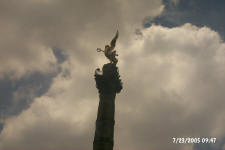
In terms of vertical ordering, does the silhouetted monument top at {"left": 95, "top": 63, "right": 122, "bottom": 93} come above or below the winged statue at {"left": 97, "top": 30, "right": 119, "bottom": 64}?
below

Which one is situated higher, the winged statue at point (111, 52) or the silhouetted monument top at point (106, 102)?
the winged statue at point (111, 52)

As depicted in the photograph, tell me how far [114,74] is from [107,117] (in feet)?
10.2

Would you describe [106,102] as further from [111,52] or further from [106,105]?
[111,52]

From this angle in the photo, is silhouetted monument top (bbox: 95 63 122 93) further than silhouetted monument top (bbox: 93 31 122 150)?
Yes

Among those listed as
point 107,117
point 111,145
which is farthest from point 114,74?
point 111,145

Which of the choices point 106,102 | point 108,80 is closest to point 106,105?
point 106,102

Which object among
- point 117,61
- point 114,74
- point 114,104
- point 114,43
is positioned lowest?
point 114,104

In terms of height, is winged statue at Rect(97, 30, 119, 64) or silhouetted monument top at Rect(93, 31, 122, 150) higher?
winged statue at Rect(97, 30, 119, 64)

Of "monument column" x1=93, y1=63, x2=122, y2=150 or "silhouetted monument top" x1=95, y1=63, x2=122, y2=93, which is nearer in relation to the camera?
"monument column" x1=93, y1=63, x2=122, y2=150

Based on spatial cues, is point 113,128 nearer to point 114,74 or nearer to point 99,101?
point 99,101

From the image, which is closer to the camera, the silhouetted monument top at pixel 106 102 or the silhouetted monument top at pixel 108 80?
the silhouetted monument top at pixel 106 102

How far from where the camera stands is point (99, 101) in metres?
19.5

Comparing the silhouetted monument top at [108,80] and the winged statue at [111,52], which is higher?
the winged statue at [111,52]

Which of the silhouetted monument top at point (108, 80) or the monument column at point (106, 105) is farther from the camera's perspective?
the silhouetted monument top at point (108, 80)
